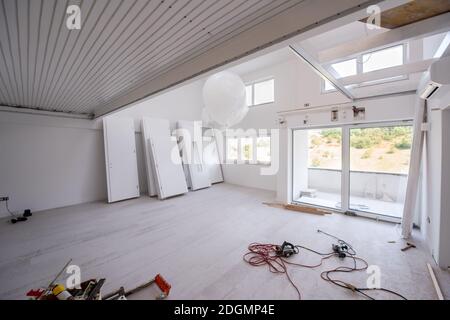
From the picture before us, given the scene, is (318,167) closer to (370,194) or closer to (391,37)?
(370,194)

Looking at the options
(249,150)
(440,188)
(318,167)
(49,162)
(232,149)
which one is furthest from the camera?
(232,149)

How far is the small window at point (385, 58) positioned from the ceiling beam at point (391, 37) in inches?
73.9

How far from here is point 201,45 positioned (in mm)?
1799

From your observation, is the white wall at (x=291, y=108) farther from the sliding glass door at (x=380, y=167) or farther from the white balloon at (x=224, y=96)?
the white balloon at (x=224, y=96)

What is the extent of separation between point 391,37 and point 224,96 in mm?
1801

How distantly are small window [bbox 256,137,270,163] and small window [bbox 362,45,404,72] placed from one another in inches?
120

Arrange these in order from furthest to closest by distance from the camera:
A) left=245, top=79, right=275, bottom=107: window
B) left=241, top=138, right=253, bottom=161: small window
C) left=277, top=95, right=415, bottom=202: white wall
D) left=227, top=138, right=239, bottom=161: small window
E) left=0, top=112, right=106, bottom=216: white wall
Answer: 1. left=227, top=138, right=239, bottom=161: small window
2. left=241, top=138, right=253, bottom=161: small window
3. left=245, top=79, right=275, bottom=107: window
4. left=0, top=112, right=106, bottom=216: white wall
5. left=277, top=95, right=415, bottom=202: white wall

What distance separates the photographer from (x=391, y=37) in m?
1.63

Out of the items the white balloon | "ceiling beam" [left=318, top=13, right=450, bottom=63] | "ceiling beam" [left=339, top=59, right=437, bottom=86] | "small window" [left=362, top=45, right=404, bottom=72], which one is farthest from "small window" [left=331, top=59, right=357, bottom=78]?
the white balloon

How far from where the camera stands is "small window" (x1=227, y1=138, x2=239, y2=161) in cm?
694

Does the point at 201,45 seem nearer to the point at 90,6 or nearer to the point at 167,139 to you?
the point at 90,6

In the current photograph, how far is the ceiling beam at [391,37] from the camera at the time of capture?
1.47 m

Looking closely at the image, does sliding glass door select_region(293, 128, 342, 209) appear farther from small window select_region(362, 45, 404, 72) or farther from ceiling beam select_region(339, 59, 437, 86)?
ceiling beam select_region(339, 59, 437, 86)

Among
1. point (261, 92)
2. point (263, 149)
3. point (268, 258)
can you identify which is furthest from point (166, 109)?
point (268, 258)
